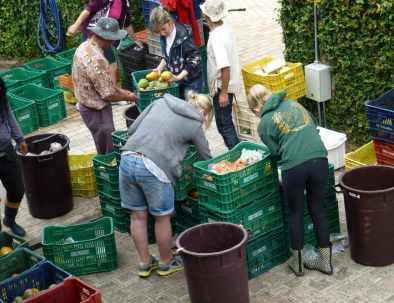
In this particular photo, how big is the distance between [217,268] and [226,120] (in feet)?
11.0

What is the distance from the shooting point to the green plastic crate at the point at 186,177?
8.52m

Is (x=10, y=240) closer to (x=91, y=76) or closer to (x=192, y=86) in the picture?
(x=91, y=76)

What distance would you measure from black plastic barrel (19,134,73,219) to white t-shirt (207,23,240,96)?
1.85 meters

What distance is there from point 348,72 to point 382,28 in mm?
796

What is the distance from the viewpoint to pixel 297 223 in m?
7.95

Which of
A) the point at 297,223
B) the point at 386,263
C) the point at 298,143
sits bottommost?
the point at 386,263

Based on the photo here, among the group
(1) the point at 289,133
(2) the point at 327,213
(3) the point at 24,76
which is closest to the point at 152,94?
(2) the point at 327,213

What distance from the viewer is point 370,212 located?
7.86m

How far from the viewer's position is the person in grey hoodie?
784cm

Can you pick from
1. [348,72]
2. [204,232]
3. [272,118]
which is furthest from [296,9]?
[204,232]

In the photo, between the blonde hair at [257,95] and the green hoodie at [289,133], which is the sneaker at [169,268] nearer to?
the green hoodie at [289,133]

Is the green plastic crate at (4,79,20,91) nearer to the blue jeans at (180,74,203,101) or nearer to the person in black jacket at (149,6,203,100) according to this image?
the person in black jacket at (149,6,203,100)

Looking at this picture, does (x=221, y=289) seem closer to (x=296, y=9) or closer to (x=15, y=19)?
(x=296, y=9)

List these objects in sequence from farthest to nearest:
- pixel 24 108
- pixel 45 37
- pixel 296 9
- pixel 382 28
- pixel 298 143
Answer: pixel 45 37 → pixel 24 108 → pixel 296 9 → pixel 382 28 → pixel 298 143
